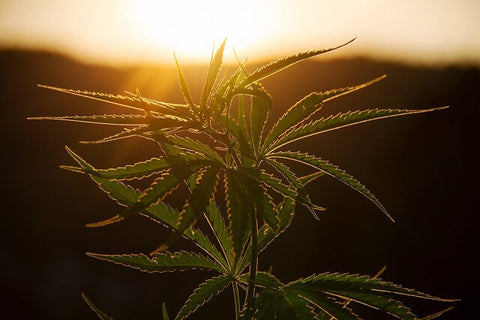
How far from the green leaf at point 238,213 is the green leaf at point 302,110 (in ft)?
0.73

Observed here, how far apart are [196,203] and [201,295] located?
31 cm

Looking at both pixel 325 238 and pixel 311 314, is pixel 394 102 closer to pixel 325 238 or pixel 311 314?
pixel 325 238

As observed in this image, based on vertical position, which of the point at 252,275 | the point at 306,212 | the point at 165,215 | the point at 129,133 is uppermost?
the point at 129,133

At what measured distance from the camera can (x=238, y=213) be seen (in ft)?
3.58

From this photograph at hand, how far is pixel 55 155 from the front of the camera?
1113 centimetres

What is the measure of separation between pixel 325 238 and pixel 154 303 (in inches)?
104

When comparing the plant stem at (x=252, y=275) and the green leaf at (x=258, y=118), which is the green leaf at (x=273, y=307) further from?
the green leaf at (x=258, y=118)

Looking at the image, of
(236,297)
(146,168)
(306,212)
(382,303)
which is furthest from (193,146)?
Result: (306,212)

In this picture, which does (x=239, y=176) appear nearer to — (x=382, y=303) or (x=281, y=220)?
(x=281, y=220)

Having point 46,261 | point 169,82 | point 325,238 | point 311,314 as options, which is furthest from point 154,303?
point 311,314

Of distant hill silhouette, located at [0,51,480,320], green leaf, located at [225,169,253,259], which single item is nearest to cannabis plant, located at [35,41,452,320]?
green leaf, located at [225,169,253,259]

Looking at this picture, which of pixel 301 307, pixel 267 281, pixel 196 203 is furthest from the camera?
pixel 267 281

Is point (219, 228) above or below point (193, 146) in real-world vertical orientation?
below

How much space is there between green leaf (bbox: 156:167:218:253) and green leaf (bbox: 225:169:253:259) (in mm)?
35
